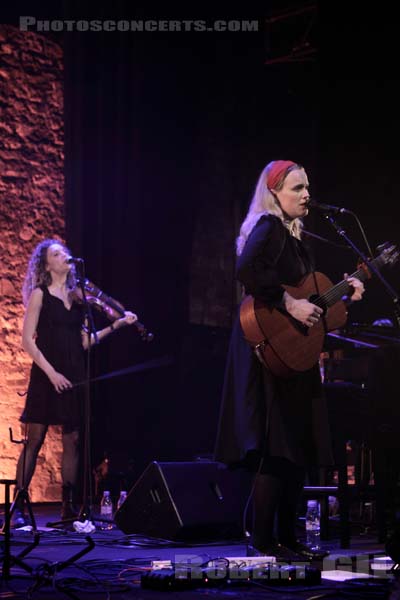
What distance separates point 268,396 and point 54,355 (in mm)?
2806

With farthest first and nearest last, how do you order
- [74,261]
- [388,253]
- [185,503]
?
[74,261] < [185,503] < [388,253]

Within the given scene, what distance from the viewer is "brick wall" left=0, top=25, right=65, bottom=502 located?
25.2 ft

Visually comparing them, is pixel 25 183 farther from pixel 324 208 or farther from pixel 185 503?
pixel 324 208

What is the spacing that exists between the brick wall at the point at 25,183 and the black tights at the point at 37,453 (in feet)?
5.37

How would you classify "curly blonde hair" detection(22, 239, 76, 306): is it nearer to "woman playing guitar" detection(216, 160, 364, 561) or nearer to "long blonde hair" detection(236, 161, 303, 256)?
"long blonde hair" detection(236, 161, 303, 256)

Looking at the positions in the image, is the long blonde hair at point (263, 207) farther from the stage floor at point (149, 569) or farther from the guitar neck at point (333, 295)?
the stage floor at point (149, 569)

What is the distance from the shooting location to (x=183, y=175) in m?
7.98

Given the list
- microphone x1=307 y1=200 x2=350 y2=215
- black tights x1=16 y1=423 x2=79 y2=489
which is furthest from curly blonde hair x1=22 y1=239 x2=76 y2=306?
microphone x1=307 y1=200 x2=350 y2=215

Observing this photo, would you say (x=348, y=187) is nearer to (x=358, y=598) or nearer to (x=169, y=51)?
(x=169, y=51)

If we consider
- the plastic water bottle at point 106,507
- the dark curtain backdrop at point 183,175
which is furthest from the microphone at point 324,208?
the dark curtain backdrop at point 183,175

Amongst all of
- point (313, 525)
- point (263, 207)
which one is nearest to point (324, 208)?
point (263, 207)

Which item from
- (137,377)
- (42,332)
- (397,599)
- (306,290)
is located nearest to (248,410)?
(306,290)

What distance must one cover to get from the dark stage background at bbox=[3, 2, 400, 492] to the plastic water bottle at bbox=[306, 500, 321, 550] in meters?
1.72

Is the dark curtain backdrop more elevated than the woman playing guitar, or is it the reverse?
the dark curtain backdrop
